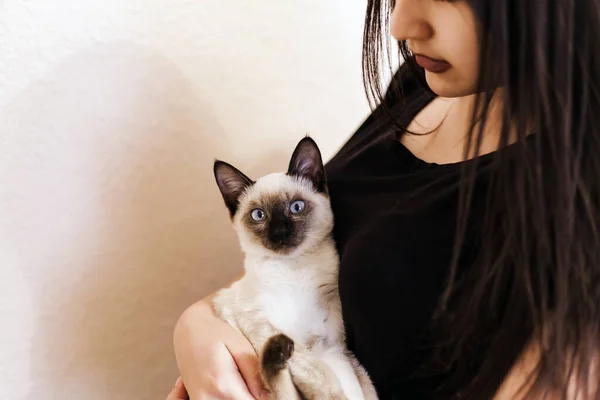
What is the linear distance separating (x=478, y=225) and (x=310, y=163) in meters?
0.40

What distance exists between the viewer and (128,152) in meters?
1.03

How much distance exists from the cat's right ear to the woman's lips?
46 cm

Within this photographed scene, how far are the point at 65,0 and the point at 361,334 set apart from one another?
2.66 feet

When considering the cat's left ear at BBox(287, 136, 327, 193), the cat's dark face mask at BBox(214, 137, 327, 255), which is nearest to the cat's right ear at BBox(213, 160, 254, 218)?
the cat's dark face mask at BBox(214, 137, 327, 255)

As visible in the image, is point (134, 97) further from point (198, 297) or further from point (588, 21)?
point (588, 21)

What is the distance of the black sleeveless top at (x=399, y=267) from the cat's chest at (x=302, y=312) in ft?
0.13

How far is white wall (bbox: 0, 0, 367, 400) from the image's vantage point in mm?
924

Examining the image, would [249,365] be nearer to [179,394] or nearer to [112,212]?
[179,394]

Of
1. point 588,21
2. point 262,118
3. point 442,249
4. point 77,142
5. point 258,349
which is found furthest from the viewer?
point 262,118

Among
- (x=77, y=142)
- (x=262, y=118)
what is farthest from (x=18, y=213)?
(x=262, y=118)

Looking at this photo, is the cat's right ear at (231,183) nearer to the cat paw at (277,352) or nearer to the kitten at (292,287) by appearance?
the kitten at (292,287)

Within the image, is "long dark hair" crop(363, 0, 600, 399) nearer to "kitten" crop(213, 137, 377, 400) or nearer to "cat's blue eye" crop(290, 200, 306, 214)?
"kitten" crop(213, 137, 377, 400)

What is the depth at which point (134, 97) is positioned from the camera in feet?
3.33

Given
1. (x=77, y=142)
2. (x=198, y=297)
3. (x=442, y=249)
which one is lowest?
(x=198, y=297)
